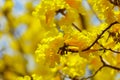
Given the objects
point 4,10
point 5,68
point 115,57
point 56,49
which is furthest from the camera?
point 4,10

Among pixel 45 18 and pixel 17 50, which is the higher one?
pixel 17 50

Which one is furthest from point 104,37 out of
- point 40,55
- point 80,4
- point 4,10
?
point 4,10

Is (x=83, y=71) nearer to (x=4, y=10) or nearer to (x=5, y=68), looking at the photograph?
(x=5, y=68)

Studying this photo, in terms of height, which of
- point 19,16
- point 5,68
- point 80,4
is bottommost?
point 80,4

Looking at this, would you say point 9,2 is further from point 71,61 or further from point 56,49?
point 56,49

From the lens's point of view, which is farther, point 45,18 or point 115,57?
point 115,57

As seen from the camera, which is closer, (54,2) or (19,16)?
(54,2)

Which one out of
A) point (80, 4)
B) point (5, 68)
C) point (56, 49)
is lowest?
point (56, 49)

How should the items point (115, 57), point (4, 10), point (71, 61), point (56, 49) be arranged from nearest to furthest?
1. point (56, 49)
2. point (115, 57)
3. point (71, 61)
4. point (4, 10)

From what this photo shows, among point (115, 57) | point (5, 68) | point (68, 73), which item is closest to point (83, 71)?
point (68, 73)
